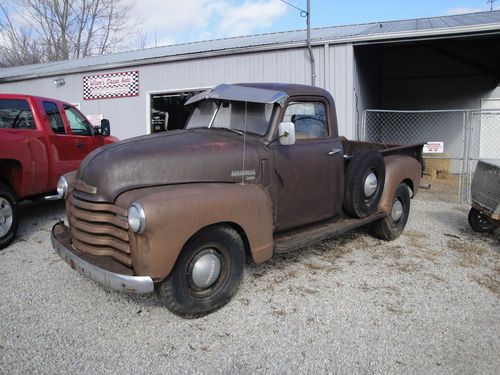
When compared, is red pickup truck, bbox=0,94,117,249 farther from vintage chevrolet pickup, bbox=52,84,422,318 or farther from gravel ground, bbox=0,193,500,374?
vintage chevrolet pickup, bbox=52,84,422,318

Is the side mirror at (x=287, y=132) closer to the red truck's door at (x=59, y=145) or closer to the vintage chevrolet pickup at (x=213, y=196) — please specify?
the vintage chevrolet pickup at (x=213, y=196)

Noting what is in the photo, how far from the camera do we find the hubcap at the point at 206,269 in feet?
11.8

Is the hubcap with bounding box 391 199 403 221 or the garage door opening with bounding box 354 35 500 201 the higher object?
the garage door opening with bounding box 354 35 500 201

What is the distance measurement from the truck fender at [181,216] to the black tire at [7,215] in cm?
295

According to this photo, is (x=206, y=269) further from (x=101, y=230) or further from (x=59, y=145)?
(x=59, y=145)

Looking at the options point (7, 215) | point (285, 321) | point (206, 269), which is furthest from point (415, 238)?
point (7, 215)

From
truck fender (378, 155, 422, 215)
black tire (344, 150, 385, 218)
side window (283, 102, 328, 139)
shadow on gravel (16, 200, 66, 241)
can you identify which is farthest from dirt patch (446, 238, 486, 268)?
shadow on gravel (16, 200, 66, 241)

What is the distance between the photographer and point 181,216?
3.29 meters

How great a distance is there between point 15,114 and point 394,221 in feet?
18.1

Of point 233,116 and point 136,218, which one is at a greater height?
point 233,116

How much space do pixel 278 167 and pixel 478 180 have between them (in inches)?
140

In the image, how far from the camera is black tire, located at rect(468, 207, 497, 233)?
6473 millimetres

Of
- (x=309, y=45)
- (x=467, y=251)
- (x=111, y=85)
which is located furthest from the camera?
(x=111, y=85)

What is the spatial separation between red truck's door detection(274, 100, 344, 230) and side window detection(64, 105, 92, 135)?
14.0 ft
